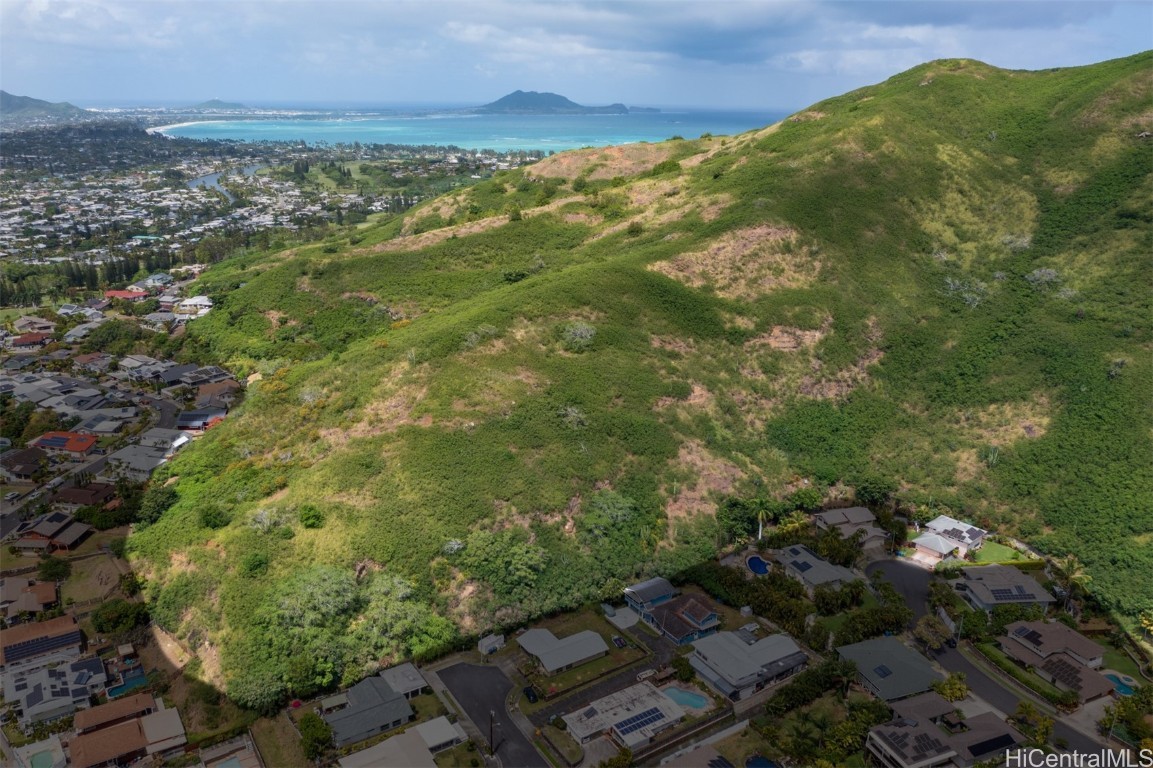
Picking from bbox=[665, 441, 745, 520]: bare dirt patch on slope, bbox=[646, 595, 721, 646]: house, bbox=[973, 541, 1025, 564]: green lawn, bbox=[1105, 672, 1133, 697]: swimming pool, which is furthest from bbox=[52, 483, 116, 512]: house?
bbox=[1105, 672, 1133, 697]: swimming pool

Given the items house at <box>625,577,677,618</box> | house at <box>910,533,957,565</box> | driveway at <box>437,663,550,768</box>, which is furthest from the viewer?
house at <box>910,533,957,565</box>

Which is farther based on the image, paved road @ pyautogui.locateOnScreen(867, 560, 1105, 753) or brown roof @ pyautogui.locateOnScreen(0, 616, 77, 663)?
brown roof @ pyautogui.locateOnScreen(0, 616, 77, 663)

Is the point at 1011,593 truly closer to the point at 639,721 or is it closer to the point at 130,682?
the point at 639,721

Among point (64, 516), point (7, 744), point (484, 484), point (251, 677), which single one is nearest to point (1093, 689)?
point (484, 484)

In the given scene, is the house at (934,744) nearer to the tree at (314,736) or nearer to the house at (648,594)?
the house at (648,594)

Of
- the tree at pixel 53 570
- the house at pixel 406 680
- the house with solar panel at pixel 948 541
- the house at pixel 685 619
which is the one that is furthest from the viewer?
the house with solar panel at pixel 948 541

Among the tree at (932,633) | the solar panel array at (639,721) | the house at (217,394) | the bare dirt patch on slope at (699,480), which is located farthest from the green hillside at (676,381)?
the tree at (932,633)

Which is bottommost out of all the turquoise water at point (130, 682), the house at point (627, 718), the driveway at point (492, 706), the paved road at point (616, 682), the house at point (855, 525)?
the turquoise water at point (130, 682)

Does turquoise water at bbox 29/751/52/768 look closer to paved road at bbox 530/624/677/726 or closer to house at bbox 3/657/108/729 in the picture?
house at bbox 3/657/108/729
